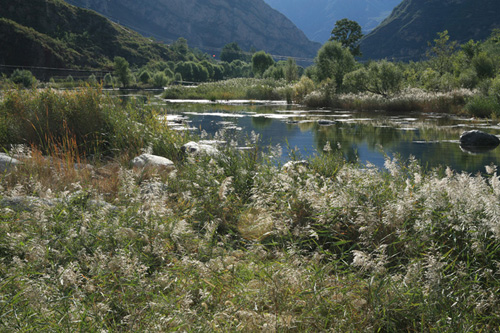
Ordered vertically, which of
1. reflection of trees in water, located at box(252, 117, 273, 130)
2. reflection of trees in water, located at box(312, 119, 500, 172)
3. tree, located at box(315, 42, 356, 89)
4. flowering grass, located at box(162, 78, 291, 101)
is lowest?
reflection of trees in water, located at box(312, 119, 500, 172)

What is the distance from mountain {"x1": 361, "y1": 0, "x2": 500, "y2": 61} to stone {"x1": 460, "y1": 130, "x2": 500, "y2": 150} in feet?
487

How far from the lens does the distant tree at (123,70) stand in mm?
69250

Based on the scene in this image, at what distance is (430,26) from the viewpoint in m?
176

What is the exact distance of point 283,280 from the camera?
2936 millimetres

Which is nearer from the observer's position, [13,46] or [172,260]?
[172,260]

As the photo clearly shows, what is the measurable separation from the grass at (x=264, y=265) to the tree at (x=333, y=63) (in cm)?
3095

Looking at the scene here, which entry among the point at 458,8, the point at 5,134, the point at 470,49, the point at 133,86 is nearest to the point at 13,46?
the point at 133,86

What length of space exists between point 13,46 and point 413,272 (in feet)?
360

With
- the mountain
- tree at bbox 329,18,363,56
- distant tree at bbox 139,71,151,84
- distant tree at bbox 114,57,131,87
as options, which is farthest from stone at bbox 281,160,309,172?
the mountain

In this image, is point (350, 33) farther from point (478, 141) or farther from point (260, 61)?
point (478, 141)

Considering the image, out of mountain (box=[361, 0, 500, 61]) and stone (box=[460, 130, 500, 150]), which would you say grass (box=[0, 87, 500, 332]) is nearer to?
stone (box=[460, 130, 500, 150])

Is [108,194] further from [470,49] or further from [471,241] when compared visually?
[470,49]

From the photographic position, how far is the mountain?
508ft

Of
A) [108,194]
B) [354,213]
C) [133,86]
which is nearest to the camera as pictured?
[354,213]
